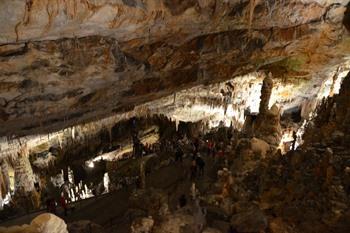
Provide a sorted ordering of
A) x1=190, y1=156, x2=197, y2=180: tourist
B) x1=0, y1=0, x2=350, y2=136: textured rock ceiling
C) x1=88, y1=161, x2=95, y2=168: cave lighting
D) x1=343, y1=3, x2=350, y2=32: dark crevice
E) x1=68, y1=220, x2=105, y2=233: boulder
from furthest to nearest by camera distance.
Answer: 1. x1=88, y1=161, x2=95, y2=168: cave lighting
2. x1=343, y1=3, x2=350, y2=32: dark crevice
3. x1=190, y1=156, x2=197, y2=180: tourist
4. x1=68, y1=220, x2=105, y2=233: boulder
5. x1=0, y1=0, x2=350, y2=136: textured rock ceiling

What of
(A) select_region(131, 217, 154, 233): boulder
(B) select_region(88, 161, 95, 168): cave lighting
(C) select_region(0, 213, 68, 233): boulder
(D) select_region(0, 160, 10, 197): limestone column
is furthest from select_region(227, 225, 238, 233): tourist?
(B) select_region(88, 161, 95, 168): cave lighting

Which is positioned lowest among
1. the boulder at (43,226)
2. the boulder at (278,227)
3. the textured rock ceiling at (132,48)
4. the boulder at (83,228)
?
the boulder at (83,228)

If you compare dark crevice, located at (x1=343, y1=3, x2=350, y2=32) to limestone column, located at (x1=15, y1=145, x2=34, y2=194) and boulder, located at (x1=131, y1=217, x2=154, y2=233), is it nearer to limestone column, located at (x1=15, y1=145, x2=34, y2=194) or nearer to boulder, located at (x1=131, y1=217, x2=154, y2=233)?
boulder, located at (x1=131, y1=217, x2=154, y2=233)

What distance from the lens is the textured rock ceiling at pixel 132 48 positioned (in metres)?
7.50

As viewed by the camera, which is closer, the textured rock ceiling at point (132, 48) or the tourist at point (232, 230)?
the tourist at point (232, 230)

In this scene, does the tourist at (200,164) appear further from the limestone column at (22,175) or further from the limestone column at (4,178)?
the limestone column at (4,178)

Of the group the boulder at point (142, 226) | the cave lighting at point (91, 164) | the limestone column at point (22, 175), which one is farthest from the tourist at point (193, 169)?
the cave lighting at point (91, 164)

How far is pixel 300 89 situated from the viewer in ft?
57.9

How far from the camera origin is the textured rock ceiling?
7.50 meters

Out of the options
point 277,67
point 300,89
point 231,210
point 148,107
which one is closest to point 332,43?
point 277,67

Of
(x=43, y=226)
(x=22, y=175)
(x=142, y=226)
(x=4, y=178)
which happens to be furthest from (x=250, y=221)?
(x=4, y=178)

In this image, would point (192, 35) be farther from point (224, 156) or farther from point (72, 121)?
point (72, 121)

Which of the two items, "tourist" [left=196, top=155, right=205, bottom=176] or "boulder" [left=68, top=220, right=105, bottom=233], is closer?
"boulder" [left=68, top=220, right=105, bottom=233]

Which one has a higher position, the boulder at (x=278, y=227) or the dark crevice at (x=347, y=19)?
the dark crevice at (x=347, y=19)
